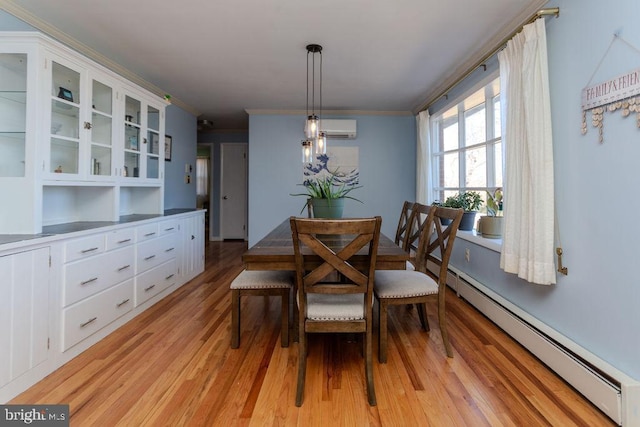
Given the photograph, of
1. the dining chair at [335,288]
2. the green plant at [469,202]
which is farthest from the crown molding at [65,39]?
the green plant at [469,202]

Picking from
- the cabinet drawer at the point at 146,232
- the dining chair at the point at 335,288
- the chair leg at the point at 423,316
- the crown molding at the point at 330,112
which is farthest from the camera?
the crown molding at the point at 330,112

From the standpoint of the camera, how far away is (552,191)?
1.80 meters

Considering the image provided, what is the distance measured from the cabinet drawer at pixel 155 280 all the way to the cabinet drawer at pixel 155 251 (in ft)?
0.19

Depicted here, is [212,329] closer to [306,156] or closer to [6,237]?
[6,237]

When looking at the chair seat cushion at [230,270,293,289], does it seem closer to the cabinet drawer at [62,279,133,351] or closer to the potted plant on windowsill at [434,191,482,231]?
the cabinet drawer at [62,279,133,351]

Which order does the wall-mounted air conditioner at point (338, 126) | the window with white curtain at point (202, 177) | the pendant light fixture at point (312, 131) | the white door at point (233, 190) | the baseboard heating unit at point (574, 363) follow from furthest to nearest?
the window with white curtain at point (202, 177) → the white door at point (233, 190) → the wall-mounted air conditioner at point (338, 126) → the pendant light fixture at point (312, 131) → the baseboard heating unit at point (574, 363)

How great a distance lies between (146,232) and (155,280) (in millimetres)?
478

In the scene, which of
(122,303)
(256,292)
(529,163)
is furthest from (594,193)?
(122,303)

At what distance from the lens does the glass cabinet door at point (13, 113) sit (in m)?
1.89

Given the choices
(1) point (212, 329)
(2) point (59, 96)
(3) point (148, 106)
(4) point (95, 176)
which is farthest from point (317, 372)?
(3) point (148, 106)

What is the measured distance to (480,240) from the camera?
2.75 m

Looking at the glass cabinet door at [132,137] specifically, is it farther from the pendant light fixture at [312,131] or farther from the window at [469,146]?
the window at [469,146]

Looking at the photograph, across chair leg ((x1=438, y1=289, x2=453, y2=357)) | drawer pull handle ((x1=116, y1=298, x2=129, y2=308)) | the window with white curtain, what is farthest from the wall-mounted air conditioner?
the window with white curtain

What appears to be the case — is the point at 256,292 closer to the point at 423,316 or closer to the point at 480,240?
the point at 423,316
